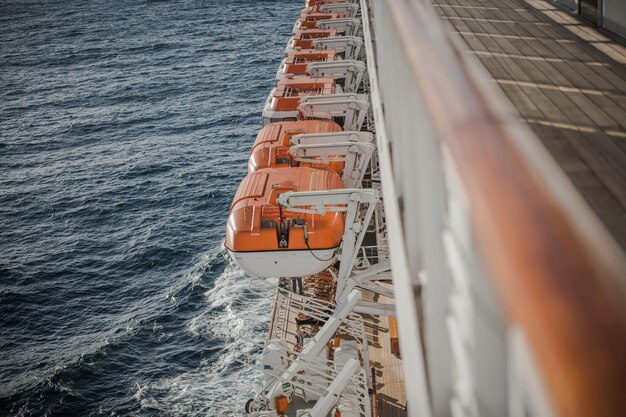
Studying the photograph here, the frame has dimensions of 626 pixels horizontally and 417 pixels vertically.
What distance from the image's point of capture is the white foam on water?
51.5ft

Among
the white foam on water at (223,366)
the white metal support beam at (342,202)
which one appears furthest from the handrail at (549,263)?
the white foam on water at (223,366)

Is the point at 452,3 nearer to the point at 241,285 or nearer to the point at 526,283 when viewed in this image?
the point at 526,283

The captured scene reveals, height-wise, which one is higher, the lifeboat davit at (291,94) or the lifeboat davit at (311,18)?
the lifeboat davit at (311,18)

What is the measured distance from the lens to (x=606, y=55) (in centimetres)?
595

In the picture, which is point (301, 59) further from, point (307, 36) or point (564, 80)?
point (564, 80)

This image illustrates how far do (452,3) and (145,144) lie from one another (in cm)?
2602

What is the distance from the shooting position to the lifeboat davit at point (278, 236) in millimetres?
8789

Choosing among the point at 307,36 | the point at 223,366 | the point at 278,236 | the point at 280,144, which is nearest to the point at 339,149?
the point at 280,144

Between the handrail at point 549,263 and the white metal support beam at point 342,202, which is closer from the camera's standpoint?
the handrail at point 549,263

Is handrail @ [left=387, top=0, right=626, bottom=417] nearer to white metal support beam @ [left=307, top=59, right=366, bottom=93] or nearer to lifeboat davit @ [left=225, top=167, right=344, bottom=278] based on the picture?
lifeboat davit @ [left=225, top=167, right=344, bottom=278]

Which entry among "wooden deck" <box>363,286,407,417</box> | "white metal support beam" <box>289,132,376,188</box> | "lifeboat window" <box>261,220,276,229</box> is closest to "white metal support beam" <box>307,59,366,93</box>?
"white metal support beam" <box>289,132,376,188</box>

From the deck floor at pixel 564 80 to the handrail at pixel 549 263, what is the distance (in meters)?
2.01

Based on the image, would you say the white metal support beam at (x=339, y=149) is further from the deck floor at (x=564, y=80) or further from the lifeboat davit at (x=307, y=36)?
the lifeboat davit at (x=307, y=36)

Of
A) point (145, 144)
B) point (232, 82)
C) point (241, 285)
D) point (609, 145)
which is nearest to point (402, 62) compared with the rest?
point (609, 145)
